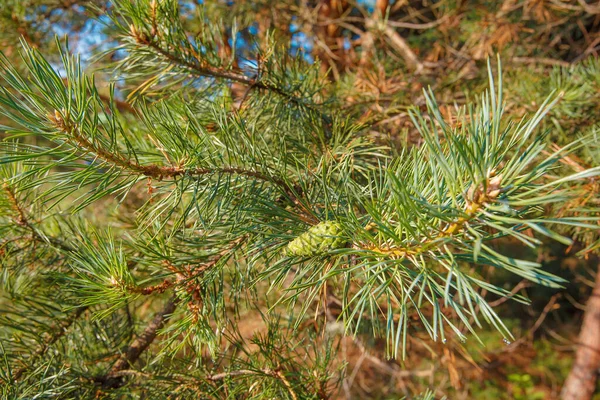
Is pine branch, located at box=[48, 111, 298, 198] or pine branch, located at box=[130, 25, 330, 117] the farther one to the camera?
pine branch, located at box=[130, 25, 330, 117]

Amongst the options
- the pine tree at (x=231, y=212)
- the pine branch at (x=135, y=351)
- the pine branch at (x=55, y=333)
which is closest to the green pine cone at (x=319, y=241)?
the pine tree at (x=231, y=212)

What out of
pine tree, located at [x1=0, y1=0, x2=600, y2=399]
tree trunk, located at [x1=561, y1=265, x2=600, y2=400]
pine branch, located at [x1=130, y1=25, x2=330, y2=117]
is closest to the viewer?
pine tree, located at [x1=0, y1=0, x2=600, y2=399]

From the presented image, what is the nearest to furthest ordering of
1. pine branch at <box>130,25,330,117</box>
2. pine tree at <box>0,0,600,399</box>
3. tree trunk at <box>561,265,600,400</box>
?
pine tree at <box>0,0,600,399</box>, pine branch at <box>130,25,330,117</box>, tree trunk at <box>561,265,600,400</box>

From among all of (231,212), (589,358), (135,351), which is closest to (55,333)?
(135,351)

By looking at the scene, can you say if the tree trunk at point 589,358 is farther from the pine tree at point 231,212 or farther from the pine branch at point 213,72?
the pine branch at point 213,72

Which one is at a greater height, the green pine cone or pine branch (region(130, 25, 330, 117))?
pine branch (region(130, 25, 330, 117))

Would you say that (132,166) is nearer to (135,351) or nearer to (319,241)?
(319,241)

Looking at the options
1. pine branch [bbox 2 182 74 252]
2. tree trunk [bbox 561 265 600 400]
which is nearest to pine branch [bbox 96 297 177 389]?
pine branch [bbox 2 182 74 252]

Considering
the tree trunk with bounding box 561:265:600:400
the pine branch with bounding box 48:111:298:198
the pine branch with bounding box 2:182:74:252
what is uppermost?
the pine branch with bounding box 48:111:298:198

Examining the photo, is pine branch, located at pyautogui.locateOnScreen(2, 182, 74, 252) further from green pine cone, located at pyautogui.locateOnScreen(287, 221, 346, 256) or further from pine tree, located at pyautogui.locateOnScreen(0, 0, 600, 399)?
green pine cone, located at pyautogui.locateOnScreen(287, 221, 346, 256)
